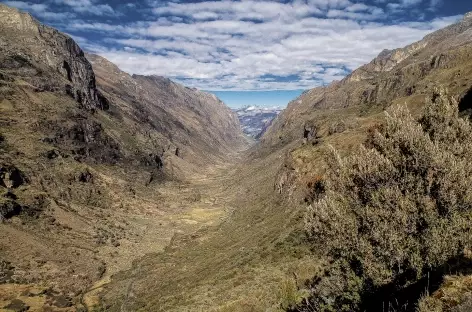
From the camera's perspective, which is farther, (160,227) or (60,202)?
(160,227)

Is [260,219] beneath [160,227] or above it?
above

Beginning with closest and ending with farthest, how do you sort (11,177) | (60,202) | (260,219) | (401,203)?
1. (401,203)
2. (260,219)
3. (11,177)
4. (60,202)

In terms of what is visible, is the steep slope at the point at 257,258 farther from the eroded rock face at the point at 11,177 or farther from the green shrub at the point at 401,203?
the eroded rock face at the point at 11,177

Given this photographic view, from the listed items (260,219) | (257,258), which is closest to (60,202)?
(260,219)

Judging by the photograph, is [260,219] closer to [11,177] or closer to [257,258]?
[257,258]

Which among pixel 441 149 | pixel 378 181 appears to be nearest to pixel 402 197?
pixel 378 181

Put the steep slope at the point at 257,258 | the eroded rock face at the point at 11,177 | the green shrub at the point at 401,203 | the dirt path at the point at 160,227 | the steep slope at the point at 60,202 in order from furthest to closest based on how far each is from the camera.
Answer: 1. the eroded rock face at the point at 11,177
2. the dirt path at the point at 160,227
3. the steep slope at the point at 60,202
4. the steep slope at the point at 257,258
5. the green shrub at the point at 401,203

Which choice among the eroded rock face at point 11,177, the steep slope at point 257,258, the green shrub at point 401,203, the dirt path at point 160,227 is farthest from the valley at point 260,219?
the dirt path at point 160,227

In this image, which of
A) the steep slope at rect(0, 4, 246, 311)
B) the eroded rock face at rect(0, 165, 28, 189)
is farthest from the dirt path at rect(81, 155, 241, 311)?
the eroded rock face at rect(0, 165, 28, 189)

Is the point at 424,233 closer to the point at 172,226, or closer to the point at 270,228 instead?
the point at 270,228
